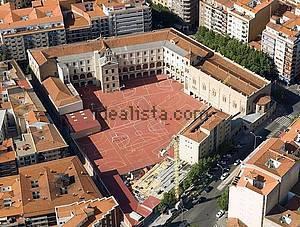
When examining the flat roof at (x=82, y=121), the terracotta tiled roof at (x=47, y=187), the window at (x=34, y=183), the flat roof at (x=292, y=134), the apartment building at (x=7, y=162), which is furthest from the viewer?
the flat roof at (x=82, y=121)

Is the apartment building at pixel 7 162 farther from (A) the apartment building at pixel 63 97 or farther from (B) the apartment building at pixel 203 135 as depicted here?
(B) the apartment building at pixel 203 135

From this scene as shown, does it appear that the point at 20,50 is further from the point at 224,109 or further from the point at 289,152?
the point at 289,152

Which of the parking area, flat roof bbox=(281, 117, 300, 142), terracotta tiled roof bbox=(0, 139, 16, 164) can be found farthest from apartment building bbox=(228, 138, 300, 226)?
terracotta tiled roof bbox=(0, 139, 16, 164)

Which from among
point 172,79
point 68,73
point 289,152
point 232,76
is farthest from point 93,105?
point 289,152

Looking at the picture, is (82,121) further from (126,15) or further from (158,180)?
(126,15)

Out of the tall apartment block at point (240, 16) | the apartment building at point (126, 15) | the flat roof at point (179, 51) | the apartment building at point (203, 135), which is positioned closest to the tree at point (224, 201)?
the apartment building at point (203, 135)

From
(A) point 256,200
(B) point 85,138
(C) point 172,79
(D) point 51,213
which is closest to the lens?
(A) point 256,200

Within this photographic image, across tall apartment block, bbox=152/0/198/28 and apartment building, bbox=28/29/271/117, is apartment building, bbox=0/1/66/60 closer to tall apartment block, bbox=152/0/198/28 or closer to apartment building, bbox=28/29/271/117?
apartment building, bbox=28/29/271/117

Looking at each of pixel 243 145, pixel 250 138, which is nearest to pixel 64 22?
pixel 250 138
